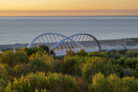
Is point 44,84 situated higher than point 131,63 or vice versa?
point 44,84

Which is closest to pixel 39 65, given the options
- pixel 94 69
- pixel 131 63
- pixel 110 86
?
pixel 94 69

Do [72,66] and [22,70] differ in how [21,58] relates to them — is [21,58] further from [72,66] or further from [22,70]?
[72,66]

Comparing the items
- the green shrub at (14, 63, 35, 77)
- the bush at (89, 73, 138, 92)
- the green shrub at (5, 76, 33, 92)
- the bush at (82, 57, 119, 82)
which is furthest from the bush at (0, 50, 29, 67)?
the bush at (89, 73, 138, 92)

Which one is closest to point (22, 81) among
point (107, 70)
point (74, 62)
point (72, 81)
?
point (72, 81)

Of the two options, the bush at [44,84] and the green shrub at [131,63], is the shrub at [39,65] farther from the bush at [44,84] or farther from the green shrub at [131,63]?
the green shrub at [131,63]

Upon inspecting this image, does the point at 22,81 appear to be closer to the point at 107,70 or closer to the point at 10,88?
the point at 10,88

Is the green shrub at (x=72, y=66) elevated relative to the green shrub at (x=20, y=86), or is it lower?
lower

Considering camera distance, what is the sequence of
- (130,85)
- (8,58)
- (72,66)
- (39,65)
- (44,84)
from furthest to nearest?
1. (8,58)
2. (72,66)
3. (39,65)
4. (130,85)
5. (44,84)

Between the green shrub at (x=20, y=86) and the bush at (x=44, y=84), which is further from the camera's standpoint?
the bush at (x=44, y=84)

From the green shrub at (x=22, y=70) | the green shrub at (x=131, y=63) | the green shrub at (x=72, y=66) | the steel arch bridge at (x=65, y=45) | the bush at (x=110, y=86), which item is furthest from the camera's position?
the steel arch bridge at (x=65, y=45)

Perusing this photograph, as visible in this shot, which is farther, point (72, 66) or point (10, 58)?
point (10, 58)

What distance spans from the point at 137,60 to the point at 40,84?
10.2 meters

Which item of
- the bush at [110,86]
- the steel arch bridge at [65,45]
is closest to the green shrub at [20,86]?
the bush at [110,86]

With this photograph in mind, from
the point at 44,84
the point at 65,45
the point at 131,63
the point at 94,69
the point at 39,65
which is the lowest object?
the point at 65,45
